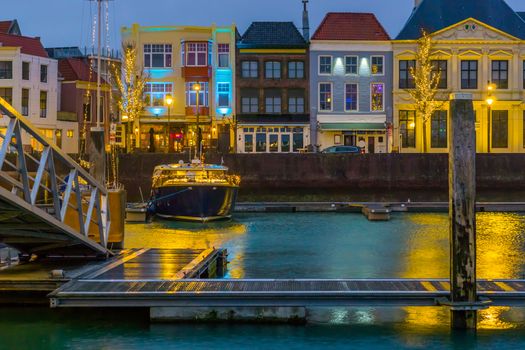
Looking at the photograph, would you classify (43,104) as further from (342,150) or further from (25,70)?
(342,150)

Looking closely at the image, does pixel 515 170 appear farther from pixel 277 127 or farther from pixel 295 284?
pixel 295 284

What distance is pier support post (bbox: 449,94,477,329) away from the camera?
15906mm

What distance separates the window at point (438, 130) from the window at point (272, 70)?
13.9m

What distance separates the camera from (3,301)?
1792 cm

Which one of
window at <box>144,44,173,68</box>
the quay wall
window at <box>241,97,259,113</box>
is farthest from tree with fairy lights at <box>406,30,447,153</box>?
window at <box>144,44,173,68</box>

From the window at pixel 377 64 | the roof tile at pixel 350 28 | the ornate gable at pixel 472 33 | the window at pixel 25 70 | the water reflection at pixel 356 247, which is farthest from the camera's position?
the roof tile at pixel 350 28

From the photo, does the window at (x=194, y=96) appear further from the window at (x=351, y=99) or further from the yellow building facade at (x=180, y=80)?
the window at (x=351, y=99)

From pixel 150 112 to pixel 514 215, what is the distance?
3504 cm

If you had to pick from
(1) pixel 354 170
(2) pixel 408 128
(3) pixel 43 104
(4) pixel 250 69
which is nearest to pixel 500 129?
(2) pixel 408 128

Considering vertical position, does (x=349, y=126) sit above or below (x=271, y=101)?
below

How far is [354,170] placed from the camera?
60062 millimetres

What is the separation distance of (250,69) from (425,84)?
15.0 m

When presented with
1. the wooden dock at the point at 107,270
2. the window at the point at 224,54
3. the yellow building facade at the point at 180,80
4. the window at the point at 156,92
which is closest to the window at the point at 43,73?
the yellow building facade at the point at 180,80

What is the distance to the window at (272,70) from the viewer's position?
2766 inches
